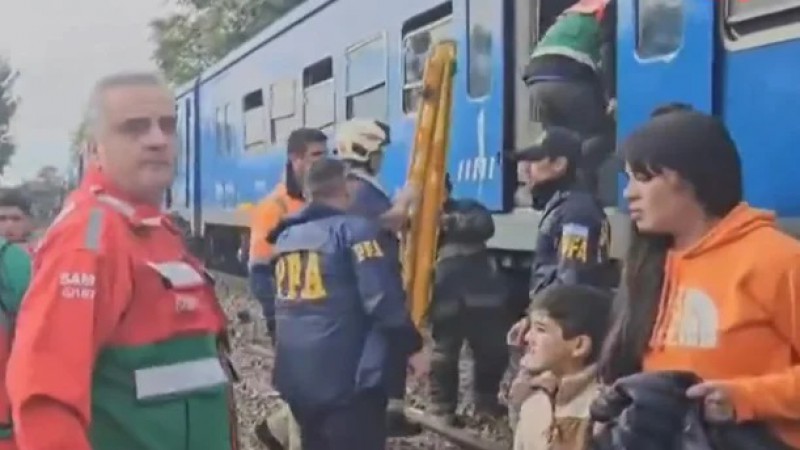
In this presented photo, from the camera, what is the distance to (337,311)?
18.7 feet

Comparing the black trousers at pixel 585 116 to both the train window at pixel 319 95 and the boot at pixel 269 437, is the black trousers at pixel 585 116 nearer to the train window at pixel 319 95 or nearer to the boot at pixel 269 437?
the boot at pixel 269 437

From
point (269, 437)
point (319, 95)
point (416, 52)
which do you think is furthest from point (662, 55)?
point (319, 95)

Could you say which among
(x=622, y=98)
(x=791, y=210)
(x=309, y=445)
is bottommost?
(x=309, y=445)

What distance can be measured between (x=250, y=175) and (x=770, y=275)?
16.1 meters

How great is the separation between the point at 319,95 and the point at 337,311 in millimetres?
9157

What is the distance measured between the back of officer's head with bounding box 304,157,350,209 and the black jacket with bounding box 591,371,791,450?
96.1 inches

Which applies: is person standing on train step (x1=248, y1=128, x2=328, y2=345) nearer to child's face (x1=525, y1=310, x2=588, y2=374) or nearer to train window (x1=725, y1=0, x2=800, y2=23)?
train window (x1=725, y1=0, x2=800, y2=23)

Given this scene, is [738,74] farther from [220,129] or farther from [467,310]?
[220,129]

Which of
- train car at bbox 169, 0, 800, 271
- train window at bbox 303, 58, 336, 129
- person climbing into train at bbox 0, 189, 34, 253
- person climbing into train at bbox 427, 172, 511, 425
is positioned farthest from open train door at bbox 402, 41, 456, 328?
train window at bbox 303, 58, 336, 129

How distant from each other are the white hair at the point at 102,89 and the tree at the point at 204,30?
4204 cm

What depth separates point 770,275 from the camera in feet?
11.3

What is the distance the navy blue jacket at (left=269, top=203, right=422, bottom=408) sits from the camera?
222 inches

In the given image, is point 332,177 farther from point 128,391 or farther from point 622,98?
point 128,391

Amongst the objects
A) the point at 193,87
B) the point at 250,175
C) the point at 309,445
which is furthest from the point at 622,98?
the point at 193,87
